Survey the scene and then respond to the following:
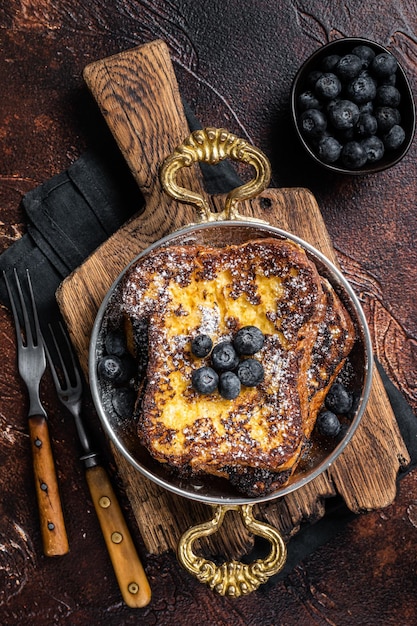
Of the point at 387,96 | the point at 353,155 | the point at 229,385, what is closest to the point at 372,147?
the point at 353,155

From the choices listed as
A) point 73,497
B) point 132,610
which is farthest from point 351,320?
point 132,610

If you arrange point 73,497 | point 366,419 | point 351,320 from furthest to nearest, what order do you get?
point 73,497 → point 366,419 → point 351,320

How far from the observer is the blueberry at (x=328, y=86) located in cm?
220

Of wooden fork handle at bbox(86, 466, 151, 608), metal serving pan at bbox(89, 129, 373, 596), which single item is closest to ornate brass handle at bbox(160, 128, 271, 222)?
metal serving pan at bbox(89, 129, 373, 596)

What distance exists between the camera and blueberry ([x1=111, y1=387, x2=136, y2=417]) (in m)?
1.98

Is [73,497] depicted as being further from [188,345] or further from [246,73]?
[246,73]

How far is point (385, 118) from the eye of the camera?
2221 mm

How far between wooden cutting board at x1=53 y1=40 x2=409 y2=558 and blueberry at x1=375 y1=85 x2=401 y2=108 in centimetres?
42

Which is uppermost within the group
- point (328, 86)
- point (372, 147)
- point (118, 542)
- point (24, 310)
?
point (328, 86)

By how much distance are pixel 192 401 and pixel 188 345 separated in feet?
0.51

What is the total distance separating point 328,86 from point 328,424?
1.12m

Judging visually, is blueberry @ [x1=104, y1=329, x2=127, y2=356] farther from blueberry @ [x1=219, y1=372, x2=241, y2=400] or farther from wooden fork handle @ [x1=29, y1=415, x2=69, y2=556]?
wooden fork handle @ [x1=29, y1=415, x2=69, y2=556]

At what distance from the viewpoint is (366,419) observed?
7.23 ft

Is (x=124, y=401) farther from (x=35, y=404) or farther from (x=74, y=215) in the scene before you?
(x=74, y=215)
